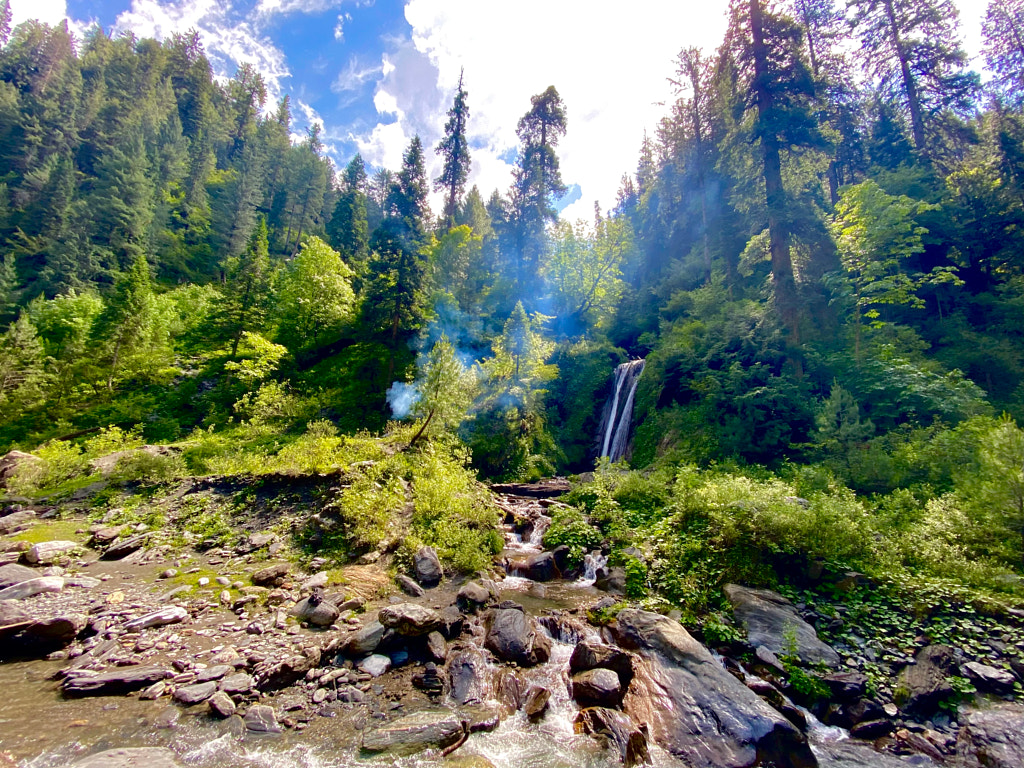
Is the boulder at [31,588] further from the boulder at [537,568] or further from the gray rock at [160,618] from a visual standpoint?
the boulder at [537,568]

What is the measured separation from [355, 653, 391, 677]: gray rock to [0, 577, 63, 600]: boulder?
6.40 metres

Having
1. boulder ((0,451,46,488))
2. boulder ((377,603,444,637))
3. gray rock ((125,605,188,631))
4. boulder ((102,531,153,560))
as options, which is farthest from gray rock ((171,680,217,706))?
boulder ((0,451,46,488))

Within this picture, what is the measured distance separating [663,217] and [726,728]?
1568 inches

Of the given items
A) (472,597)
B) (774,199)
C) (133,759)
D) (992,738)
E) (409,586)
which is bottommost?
(992,738)

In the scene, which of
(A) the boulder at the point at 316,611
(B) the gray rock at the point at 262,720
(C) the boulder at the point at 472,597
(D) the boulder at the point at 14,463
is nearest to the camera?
(B) the gray rock at the point at 262,720

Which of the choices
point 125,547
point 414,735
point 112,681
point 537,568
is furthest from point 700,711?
point 125,547

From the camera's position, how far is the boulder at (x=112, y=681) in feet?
17.0

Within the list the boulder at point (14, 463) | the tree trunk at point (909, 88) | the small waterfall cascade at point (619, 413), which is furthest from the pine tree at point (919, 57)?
the boulder at point (14, 463)

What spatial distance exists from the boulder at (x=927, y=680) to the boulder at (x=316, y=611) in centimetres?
935

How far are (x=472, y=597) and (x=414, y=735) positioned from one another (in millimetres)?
3734

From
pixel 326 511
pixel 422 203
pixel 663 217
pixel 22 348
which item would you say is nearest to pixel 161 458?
pixel 326 511

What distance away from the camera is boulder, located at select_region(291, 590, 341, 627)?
288 inches

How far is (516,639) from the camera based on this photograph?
7.30 m

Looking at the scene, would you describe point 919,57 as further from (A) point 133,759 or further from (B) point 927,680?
(A) point 133,759
